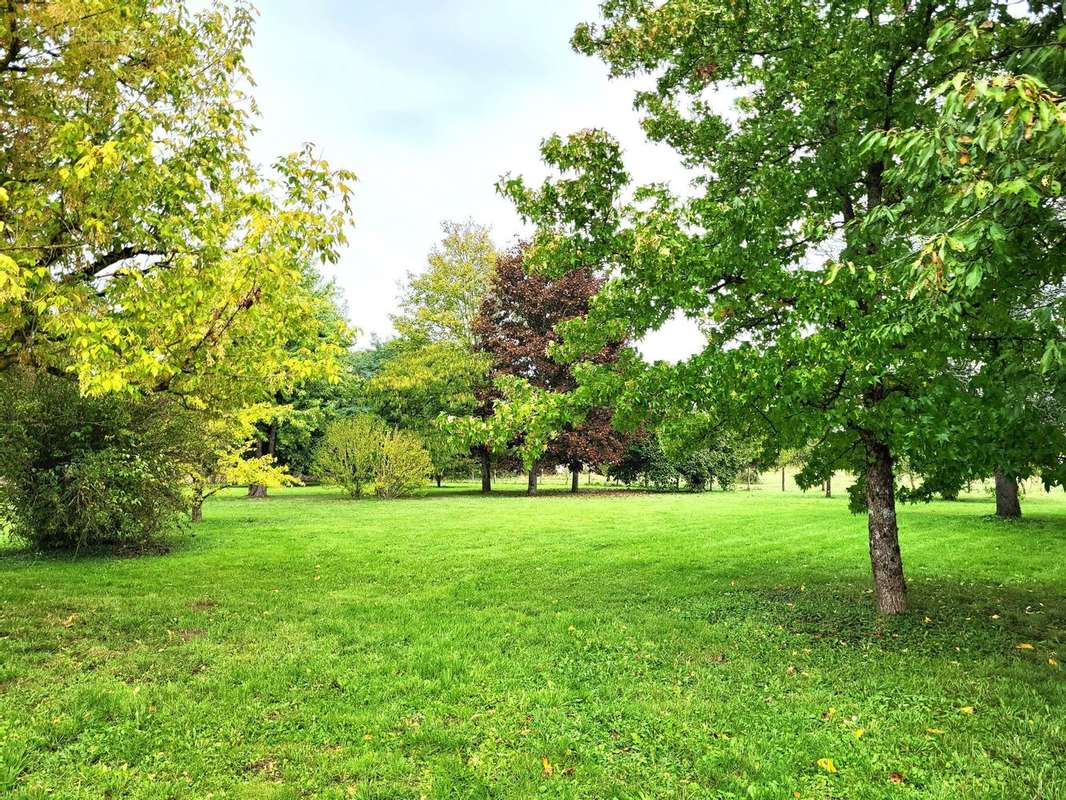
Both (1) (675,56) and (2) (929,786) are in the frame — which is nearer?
(2) (929,786)

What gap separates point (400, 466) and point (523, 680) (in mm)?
20911

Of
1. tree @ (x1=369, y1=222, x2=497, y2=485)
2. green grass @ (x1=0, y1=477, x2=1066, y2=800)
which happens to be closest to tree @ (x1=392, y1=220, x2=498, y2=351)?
tree @ (x1=369, y1=222, x2=497, y2=485)

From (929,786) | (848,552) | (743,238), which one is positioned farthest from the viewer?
(848,552)

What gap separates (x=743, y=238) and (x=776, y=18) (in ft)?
8.04

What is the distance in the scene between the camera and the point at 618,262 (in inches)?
261

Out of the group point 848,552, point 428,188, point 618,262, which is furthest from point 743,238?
point 428,188

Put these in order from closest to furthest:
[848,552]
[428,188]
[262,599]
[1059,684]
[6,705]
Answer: [6,705], [1059,684], [262,599], [848,552], [428,188]

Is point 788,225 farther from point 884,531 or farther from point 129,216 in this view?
point 129,216

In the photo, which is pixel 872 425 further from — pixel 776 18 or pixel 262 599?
pixel 262 599

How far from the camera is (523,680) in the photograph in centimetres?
469

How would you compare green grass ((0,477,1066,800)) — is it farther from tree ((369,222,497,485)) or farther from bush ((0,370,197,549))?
tree ((369,222,497,485))

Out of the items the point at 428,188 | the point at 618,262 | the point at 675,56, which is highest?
the point at 428,188

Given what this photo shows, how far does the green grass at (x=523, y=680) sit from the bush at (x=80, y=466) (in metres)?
0.82

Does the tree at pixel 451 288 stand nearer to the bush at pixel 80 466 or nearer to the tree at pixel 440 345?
the tree at pixel 440 345
